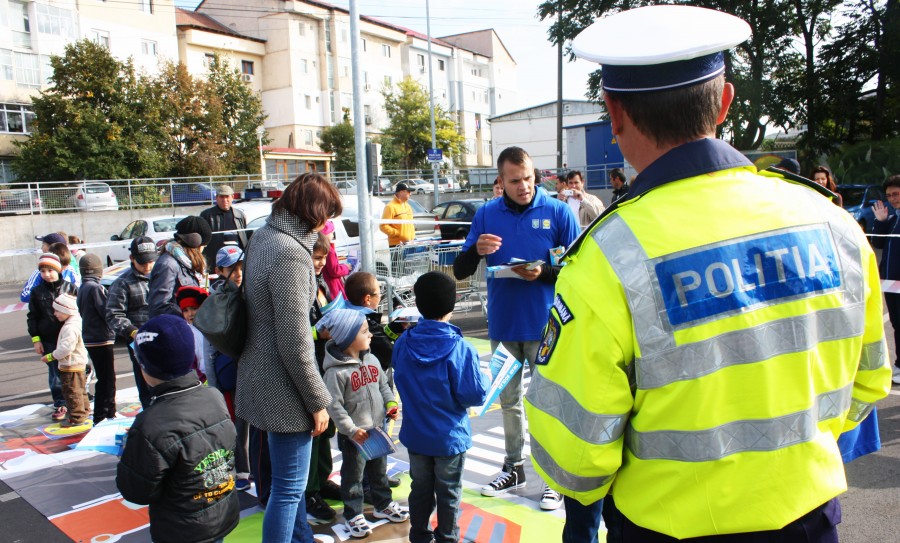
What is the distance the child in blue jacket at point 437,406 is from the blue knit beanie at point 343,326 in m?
0.47

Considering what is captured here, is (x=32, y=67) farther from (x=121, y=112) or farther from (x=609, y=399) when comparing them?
(x=609, y=399)

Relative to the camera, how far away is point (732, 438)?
1.40m

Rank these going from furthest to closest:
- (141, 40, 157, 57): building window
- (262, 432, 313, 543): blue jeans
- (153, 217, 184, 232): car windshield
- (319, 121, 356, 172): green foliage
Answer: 1. (319, 121, 356, 172): green foliage
2. (141, 40, 157, 57): building window
3. (153, 217, 184, 232): car windshield
4. (262, 432, 313, 543): blue jeans

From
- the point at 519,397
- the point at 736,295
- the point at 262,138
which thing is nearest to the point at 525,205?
the point at 519,397

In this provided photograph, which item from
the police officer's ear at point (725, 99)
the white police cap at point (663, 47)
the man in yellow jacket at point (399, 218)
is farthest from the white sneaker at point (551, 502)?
the man in yellow jacket at point (399, 218)

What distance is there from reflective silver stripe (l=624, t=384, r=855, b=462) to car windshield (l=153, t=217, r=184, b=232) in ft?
66.0

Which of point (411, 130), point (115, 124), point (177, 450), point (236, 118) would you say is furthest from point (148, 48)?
point (177, 450)

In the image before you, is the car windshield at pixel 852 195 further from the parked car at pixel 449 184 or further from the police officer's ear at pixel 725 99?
the parked car at pixel 449 184

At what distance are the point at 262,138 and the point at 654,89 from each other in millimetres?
42853

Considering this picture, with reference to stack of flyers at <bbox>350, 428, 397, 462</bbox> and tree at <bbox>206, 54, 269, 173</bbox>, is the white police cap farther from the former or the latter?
tree at <bbox>206, 54, 269, 173</bbox>

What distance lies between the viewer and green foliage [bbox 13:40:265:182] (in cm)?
2975

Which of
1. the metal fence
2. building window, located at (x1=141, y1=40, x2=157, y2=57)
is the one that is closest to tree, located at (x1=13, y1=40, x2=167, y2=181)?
the metal fence

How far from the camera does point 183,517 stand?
2846 millimetres

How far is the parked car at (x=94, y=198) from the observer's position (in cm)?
2517
